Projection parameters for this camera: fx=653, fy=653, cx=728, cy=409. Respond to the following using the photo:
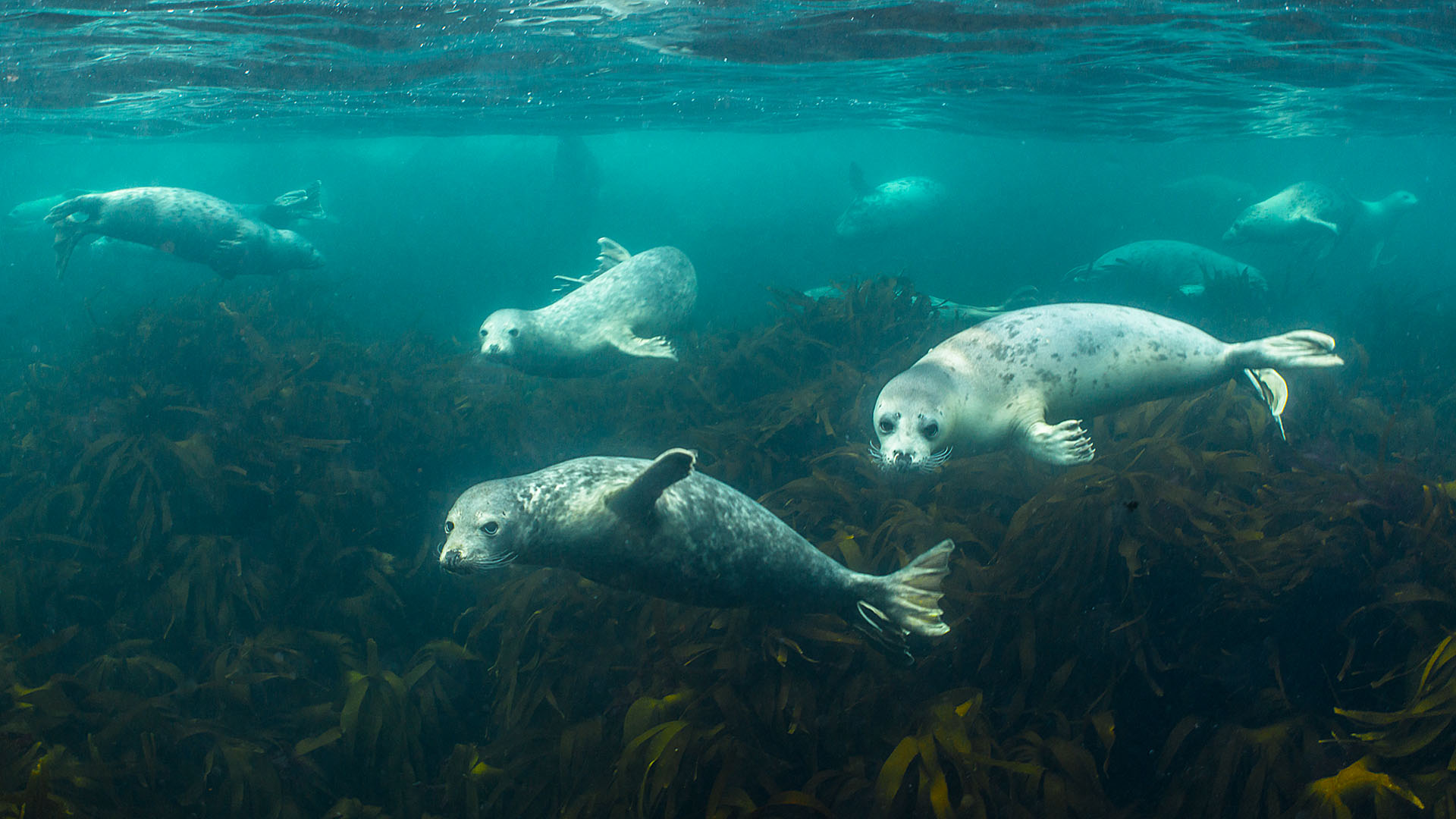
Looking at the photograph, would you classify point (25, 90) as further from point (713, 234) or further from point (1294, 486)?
point (1294, 486)

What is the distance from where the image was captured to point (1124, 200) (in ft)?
59.8

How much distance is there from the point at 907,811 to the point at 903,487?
5.84ft

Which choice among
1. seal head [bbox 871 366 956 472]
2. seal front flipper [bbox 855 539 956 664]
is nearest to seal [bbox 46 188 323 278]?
seal head [bbox 871 366 956 472]

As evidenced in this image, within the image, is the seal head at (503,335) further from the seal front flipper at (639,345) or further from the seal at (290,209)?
the seal at (290,209)

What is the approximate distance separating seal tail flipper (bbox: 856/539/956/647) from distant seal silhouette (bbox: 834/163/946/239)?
1320cm

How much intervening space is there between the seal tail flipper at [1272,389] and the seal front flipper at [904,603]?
8.05 ft

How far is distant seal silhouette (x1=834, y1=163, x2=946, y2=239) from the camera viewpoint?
49.3 ft

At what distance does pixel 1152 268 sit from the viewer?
422 inches

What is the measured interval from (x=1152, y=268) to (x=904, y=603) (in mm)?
10525

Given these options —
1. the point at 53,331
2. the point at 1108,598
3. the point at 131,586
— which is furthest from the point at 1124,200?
the point at 53,331

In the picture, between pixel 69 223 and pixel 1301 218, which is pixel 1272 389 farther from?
pixel 1301 218

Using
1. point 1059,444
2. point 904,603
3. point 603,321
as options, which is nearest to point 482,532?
point 904,603

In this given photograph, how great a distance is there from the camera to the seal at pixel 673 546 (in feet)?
7.92

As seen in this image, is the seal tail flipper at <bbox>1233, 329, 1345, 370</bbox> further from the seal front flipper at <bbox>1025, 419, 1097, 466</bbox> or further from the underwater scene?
the seal front flipper at <bbox>1025, 419, 1097, 466</bbox>
